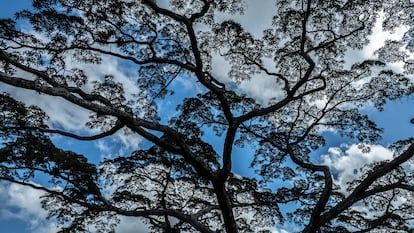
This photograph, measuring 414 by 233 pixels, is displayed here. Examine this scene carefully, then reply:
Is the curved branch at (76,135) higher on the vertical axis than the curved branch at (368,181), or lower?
higher

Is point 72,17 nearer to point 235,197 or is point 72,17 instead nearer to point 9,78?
point 9,78

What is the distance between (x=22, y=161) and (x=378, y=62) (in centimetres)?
1016

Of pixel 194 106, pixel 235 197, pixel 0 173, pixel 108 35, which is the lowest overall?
pixel 0 173

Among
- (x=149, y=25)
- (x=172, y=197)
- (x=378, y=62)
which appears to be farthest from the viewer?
(x=172, y=197)

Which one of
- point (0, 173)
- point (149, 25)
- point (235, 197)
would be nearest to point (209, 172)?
point (235, 197)

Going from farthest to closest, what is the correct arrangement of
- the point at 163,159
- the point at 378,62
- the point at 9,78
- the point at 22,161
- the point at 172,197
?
the point at 172,197, the point at 163,159, the point at 378,62, the point at 22,161, the point at 9,78

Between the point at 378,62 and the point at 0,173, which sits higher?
the point at 378,62

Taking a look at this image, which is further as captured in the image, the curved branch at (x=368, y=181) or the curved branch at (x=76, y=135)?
the curved branch at (x=76, y=135)

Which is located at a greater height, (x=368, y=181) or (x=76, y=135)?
(x=76, y=135)

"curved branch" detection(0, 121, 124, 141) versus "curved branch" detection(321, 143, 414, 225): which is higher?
"curved branch" detection(0, 121, 124, 141)

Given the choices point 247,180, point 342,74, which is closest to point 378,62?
point 342,74

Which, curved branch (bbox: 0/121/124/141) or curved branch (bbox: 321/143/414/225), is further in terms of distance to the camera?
curved branch (bbox: 0/121/124/141)

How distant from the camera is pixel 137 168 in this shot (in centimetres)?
1102

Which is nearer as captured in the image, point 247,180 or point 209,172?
point 209,172
